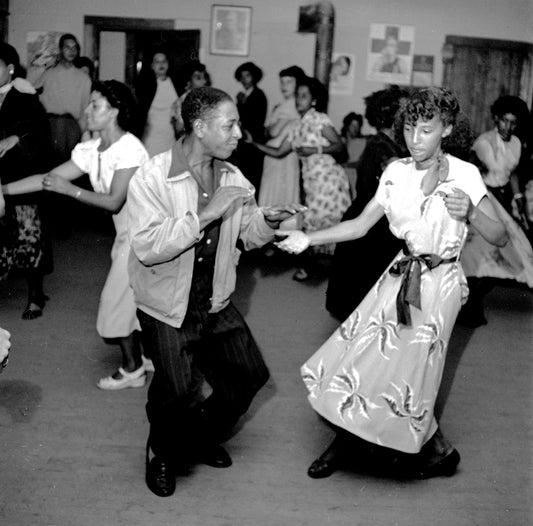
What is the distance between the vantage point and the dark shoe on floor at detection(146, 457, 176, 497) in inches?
122

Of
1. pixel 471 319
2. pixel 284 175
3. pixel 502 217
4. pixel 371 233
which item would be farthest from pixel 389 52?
pixel 371 233

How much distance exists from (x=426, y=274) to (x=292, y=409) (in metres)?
1.25

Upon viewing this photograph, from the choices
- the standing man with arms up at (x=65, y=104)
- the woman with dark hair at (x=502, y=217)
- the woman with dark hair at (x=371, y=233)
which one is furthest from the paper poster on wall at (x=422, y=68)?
the woman with dark hair at (x=371, y=233)

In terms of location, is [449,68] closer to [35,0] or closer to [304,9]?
[304,9]

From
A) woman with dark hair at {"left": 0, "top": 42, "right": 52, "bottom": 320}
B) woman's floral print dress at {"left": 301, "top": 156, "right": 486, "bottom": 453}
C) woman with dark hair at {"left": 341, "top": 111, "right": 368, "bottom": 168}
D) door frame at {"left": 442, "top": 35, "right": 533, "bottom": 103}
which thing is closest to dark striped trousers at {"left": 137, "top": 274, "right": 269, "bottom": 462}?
woman's floral print dress at {"left": 301, "top": 156, "right": 486, "bottom": 453}

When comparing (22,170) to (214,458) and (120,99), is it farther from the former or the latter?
(214,458)

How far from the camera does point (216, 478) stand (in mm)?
3262

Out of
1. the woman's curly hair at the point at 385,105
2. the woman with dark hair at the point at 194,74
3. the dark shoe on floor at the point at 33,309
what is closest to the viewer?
the woman's curly hair at the point at 385,105

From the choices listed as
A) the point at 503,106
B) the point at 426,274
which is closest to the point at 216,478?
the point at 426,274

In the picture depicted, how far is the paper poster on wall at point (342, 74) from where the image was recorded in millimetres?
9422

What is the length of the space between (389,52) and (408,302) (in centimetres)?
693

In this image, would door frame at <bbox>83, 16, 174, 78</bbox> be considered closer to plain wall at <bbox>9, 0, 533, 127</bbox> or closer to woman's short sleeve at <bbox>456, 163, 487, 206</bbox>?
plain wall at <bbox>9, 0, 533, 127</bbox>

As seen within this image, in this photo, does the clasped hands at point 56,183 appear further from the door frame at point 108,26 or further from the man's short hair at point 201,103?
the door frame at point 108,26

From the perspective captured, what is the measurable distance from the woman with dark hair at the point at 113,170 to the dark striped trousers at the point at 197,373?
0.90 m
